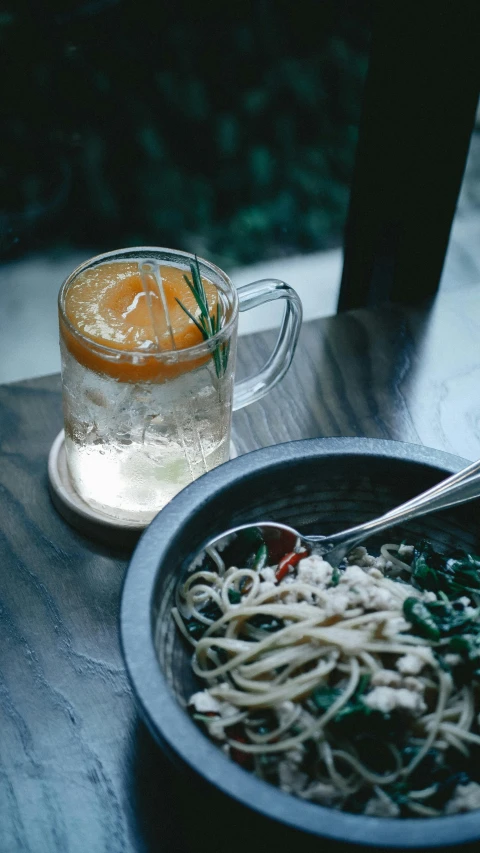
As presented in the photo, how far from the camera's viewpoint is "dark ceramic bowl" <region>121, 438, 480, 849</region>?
700 mm

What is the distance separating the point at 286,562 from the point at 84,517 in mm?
286

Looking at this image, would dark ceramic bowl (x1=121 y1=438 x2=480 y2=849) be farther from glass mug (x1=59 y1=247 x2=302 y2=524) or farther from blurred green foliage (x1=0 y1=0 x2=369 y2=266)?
blurred green foliage (x1=0 y1=0 x2=369 y2=266)

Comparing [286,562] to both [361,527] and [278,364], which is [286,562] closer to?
[361,527]

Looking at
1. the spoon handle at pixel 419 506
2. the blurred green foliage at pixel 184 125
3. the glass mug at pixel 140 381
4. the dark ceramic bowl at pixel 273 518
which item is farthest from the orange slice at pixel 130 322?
→ the blurred green foliage at pixel 184 125

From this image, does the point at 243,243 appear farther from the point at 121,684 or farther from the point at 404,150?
the point at 121,684

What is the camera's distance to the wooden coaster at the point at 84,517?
1122mm

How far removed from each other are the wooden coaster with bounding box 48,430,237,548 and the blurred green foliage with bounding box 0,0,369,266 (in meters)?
1.90

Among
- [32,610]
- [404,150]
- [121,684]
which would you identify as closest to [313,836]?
[121,684]

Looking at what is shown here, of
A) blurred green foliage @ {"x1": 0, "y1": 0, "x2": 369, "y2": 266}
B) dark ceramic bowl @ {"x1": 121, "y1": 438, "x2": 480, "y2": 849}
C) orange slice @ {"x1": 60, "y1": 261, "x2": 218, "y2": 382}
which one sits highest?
orange slice @ {"x1": 60, "y1": 261, "x2": 218, "y2": 382}

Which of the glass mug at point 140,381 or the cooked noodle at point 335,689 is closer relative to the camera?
the cooked noodle at point 335,689

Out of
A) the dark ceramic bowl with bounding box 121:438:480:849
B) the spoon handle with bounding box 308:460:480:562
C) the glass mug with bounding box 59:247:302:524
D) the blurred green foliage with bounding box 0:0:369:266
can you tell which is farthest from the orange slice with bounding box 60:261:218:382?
the blurred green foliage with bounding box 0:0:369:266

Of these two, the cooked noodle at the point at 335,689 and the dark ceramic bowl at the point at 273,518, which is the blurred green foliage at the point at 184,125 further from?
the cooked noodle at the point at 335,689

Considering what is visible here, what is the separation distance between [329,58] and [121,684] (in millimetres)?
2615

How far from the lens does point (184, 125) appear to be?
301 centimetres
